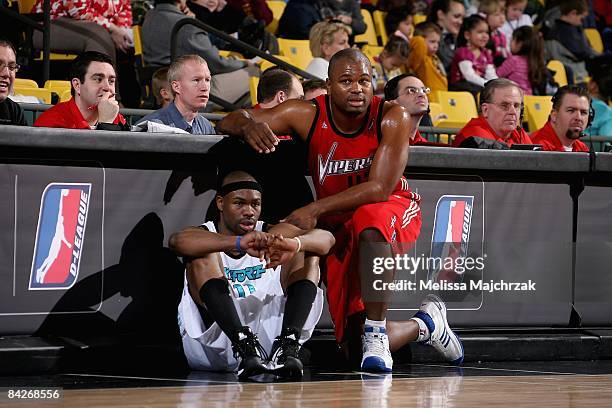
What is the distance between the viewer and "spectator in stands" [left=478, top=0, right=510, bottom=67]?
1426 centimetres

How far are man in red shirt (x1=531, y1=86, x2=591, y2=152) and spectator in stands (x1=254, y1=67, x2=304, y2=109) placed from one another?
1.87 metres

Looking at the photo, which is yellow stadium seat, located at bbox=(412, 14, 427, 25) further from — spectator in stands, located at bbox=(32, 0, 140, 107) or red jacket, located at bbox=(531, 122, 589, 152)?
red jacket, located at bbox=(531, 122, 589, 152)

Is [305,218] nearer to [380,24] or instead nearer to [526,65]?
[526,65]

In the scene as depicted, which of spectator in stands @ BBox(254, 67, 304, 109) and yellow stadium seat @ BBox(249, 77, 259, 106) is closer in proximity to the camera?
spectator in stands @ BBox(254, 67, 304, 109)

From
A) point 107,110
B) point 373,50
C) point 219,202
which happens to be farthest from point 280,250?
point 373,50

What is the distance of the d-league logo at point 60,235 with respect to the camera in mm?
5758

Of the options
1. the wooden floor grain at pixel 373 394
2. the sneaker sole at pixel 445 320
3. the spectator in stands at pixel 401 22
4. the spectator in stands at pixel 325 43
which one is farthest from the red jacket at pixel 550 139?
the spectator in stands at pixel 401 22

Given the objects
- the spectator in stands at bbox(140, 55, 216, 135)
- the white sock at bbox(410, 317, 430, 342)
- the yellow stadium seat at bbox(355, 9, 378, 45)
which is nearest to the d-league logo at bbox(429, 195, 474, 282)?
the white sock at bbox(410, 317, 430, 342)

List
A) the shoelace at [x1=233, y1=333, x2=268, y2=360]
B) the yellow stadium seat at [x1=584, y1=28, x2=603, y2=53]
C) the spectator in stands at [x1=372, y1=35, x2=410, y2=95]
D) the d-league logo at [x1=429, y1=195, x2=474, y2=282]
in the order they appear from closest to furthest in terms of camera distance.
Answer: the shoelace at [x1=233, y1=333, x2=268, y2=360], the d-league logo at [x1=429, y1=195, x2=474, y2=282], the spectator in stands at [x1=372, y1=35, x2=410, y2=95], the yellow stadium seat at [x1=584, y1=28, x2=603, y2=53]

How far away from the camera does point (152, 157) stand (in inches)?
238

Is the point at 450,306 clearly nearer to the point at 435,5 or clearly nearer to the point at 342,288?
the point at 342,288

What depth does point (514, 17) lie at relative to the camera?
1509cm

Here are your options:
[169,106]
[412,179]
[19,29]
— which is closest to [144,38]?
[19,29]

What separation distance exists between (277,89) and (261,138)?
1.91 meters
